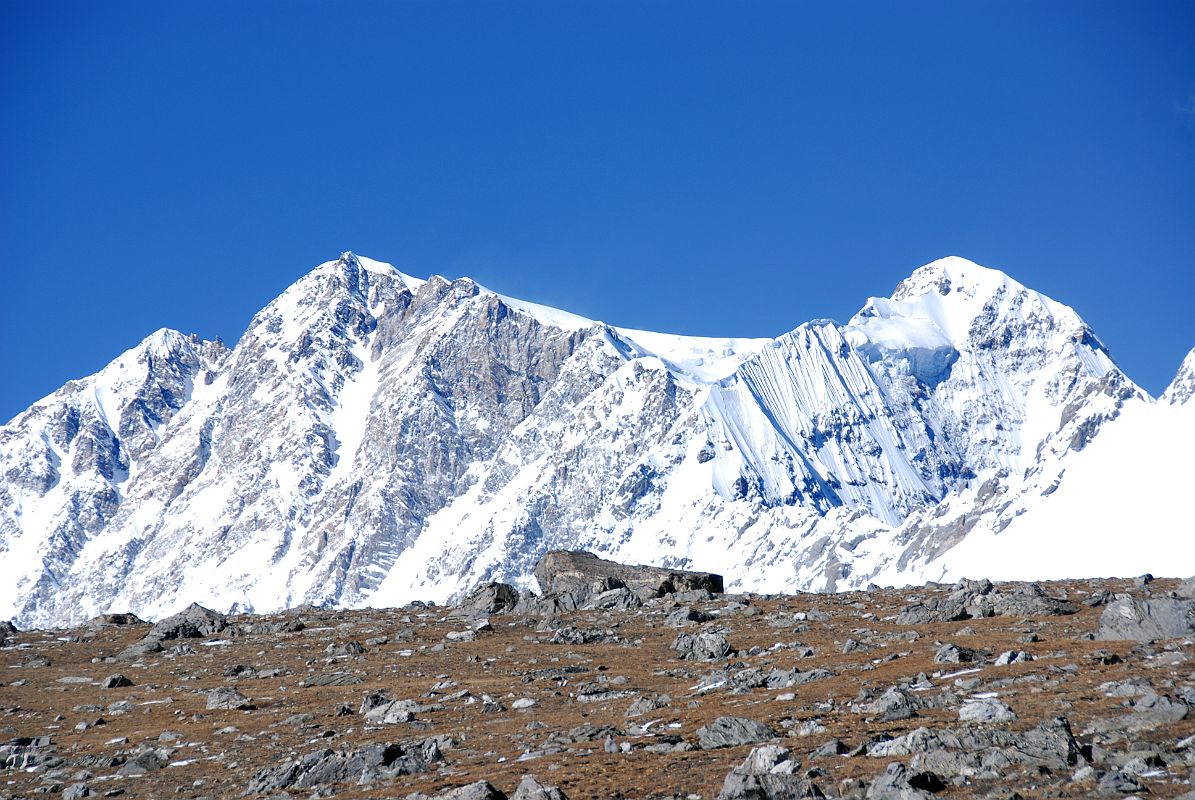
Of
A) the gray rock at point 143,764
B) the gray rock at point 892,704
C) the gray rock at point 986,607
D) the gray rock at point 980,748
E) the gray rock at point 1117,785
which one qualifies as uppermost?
the gray rock at point 986,607

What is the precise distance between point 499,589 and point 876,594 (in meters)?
20.5

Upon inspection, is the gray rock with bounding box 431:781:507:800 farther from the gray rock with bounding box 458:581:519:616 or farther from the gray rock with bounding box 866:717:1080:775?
the gray rock with bounding box 458:581:519:616

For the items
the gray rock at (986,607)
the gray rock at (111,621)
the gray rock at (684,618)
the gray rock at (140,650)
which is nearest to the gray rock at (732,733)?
the gray rock at (986,607)

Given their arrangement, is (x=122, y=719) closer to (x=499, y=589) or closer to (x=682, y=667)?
(x=682, y=667)

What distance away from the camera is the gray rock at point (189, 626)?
6419 centimetres

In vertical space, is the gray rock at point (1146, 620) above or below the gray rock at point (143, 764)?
above

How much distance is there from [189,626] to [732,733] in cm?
4264

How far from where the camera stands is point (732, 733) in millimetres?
30656

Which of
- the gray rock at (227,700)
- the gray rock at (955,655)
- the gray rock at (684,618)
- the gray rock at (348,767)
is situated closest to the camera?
the gray rock at (348,767)

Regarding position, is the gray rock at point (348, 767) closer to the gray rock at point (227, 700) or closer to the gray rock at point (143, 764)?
the gray rock at point (143, 764)

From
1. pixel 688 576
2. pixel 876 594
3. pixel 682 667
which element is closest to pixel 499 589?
pixel 688 576

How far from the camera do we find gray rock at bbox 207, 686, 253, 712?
44.0 m

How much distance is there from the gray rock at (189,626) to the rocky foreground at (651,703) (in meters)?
0.26

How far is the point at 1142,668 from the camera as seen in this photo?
3216 cm
